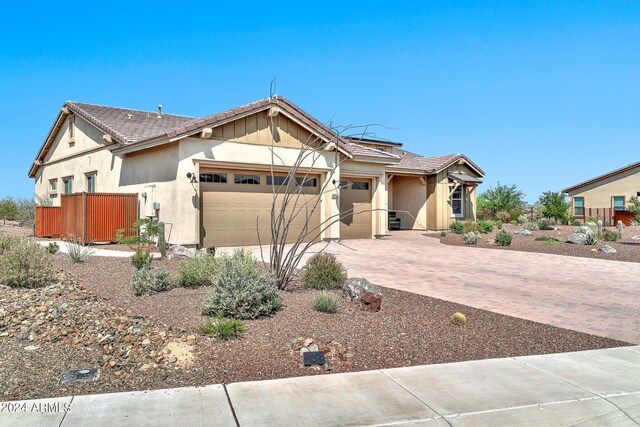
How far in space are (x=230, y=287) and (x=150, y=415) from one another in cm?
310

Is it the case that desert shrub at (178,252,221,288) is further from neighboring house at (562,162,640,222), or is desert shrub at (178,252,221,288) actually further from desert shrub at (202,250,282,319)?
neighboring house at (562,162,640,222)

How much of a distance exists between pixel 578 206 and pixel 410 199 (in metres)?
23.1

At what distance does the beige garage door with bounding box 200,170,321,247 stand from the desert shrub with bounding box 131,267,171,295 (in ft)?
26.9

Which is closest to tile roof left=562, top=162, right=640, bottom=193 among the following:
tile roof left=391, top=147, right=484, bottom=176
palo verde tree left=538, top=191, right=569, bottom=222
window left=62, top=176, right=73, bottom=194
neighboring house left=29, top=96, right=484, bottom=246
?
palo verde tree left=538, top=191, right=569, bottom=222

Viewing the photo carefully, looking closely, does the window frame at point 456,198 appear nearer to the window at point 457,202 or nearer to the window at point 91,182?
the window at point 457,202

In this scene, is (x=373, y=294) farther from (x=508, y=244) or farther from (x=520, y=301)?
(x=508, y=244)

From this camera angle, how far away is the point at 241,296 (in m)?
7.07

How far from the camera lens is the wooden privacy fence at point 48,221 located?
20703mm

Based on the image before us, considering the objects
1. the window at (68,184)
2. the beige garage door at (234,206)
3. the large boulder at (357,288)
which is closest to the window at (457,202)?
the beige garage door at (234,206)

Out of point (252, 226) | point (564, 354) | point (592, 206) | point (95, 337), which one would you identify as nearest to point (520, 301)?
point (564, 354)

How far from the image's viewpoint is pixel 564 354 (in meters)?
6.25

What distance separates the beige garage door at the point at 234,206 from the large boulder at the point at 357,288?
891cm

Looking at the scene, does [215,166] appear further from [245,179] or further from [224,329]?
[224,329]

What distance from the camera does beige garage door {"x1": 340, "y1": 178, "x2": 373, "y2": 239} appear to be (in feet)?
72.8
